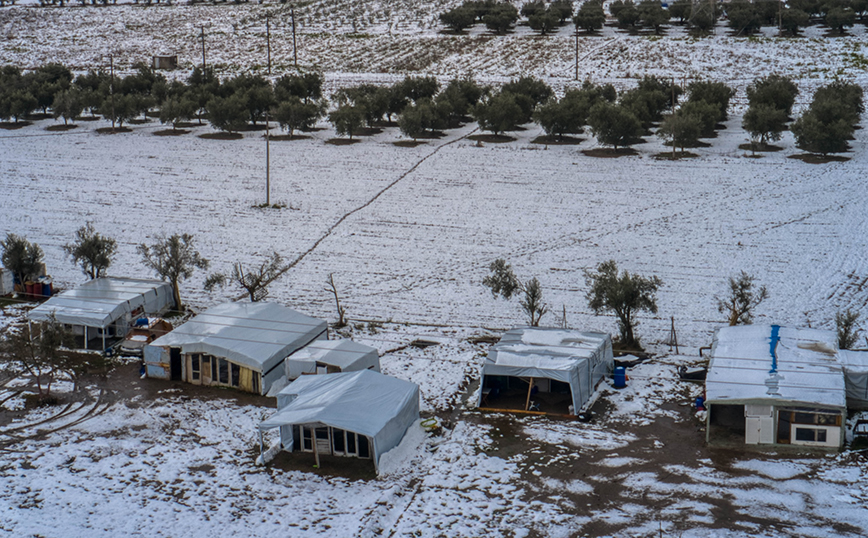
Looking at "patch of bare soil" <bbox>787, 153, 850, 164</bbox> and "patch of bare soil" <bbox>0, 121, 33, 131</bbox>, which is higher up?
"patch of bare soil" <bbox>0, 121, 33, 131</bbox>

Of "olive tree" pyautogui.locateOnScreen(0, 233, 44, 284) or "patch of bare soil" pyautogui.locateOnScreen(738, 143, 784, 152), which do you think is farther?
"patch of bare soil" pyautogui.locateOnScreen(738, 143, 784, 152)

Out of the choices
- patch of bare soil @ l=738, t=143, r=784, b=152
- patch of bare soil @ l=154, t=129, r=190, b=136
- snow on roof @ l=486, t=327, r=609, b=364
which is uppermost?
patch of bare soil @ l=154, t=129, r=190, b=136

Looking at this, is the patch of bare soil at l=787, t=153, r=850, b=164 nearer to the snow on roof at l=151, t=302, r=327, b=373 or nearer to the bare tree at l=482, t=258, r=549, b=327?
the bare tree at l=482, t=258, r=549, b=327

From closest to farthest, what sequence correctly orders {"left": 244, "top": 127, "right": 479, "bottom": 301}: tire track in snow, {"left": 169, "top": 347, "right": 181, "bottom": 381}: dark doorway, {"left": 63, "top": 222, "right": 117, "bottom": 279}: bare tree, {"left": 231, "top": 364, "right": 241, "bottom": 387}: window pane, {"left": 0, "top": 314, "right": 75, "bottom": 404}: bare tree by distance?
{"left": 0, "top": 314, "right": 75, "bottom": 404}: bare tree → {"left": 231, "top": 364, "right": 241, "bottom": 387}: window pane → {"left": 169, "top": 347, "right": 181, "bottom": 381}: dark doorway → {"left": 63, "top": 222, "right": 117, "bottom": 279}: bare tree → {"left": 244, "top": 127, "right": 479, "bottom": 301}: tire track in snow

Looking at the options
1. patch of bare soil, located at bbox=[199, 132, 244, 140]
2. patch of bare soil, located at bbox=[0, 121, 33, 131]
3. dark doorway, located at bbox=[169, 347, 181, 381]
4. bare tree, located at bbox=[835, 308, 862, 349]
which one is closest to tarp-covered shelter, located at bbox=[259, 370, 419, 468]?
dark doorway, located at bbox=[169, 347, 181, 381]

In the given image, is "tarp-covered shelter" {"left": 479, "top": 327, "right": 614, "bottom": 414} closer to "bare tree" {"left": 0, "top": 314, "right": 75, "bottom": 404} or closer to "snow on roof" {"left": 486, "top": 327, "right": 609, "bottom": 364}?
"snow on roof" {"left": 486, "top": 327, "right": 609, "bottom": 364}

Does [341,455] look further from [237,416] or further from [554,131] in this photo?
[554,131]

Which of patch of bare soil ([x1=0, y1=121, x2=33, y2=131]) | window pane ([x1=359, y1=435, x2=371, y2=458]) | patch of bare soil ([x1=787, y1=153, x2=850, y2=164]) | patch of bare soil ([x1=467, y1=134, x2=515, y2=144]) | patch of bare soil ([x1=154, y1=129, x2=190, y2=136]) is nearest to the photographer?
window pane ([x1=359, y1=435, x2=371, y2=458])

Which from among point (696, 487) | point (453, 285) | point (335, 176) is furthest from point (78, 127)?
point (696, 487)

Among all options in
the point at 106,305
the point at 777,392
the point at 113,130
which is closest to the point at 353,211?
the point at 106,305
